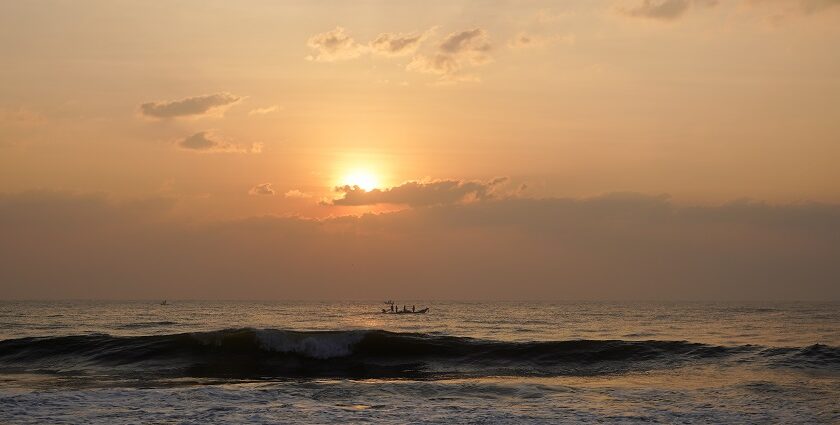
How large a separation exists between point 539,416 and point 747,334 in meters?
33.3

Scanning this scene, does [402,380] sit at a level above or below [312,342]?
below

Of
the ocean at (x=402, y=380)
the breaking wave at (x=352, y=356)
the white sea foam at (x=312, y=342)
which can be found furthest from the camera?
the white sea foam at (x=312, y=342)

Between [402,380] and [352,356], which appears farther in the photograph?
[352,356]

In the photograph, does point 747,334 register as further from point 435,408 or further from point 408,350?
point 435,408

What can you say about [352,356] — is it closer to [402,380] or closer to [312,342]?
[312,342]

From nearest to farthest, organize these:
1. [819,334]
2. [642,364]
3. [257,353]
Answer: [642,364], [257,353], [819,334]

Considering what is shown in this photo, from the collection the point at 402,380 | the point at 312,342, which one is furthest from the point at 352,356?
the point at 402,380

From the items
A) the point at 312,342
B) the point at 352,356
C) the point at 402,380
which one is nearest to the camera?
the point at 402,380

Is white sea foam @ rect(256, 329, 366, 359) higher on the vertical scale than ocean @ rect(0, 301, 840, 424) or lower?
higher

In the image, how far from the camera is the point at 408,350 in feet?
113

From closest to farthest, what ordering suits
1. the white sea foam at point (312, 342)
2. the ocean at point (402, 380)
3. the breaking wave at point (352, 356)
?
the ocean at point (402, 380) < the breaking wave at point (352, 356) < the white sea foam at point (312, 342)

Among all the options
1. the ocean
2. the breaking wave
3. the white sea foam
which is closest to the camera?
the ocean

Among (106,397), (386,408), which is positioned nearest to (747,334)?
(386,408)

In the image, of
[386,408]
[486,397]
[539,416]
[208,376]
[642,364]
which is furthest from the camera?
[642,364]
